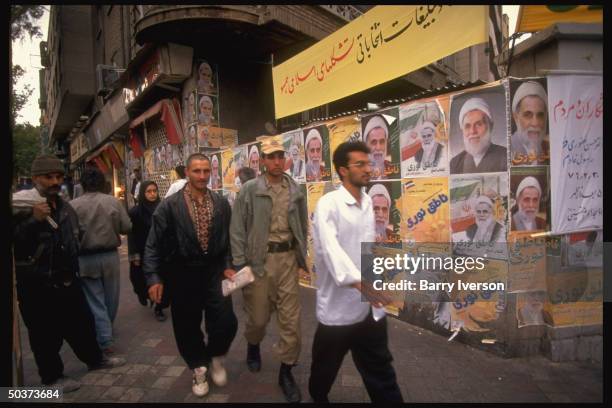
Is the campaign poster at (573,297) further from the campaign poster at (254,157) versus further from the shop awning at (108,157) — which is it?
the shop awning at (108,157)

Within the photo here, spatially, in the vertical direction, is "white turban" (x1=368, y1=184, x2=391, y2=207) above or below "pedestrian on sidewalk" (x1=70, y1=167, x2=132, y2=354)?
above

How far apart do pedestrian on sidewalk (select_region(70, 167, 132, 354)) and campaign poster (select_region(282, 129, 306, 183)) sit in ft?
8.40

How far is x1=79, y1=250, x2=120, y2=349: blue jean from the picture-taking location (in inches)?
142

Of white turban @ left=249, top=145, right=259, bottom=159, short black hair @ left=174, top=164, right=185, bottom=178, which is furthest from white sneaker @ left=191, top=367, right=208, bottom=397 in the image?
white turban @ left=249, top=145, right=259, bottom=159

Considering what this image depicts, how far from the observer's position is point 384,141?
432cm

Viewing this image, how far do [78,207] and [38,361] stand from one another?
132 centimetres

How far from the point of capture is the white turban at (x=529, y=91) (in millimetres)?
3240

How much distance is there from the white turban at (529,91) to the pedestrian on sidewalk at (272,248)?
6.75 ft

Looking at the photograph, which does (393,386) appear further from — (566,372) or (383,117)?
(383,117)

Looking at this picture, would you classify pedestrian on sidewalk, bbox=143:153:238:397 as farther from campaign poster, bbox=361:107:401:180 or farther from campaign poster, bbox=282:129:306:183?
campaign poster, bbox=282:129:306:183

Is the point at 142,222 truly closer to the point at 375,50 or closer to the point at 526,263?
the point at 375,50

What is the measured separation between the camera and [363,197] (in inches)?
97.3

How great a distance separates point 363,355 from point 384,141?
2603 millimetres

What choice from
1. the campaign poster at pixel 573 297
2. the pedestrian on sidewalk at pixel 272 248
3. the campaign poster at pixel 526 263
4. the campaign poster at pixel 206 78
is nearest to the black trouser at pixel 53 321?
the pedestrian on sidewalk at pixel 272 248
